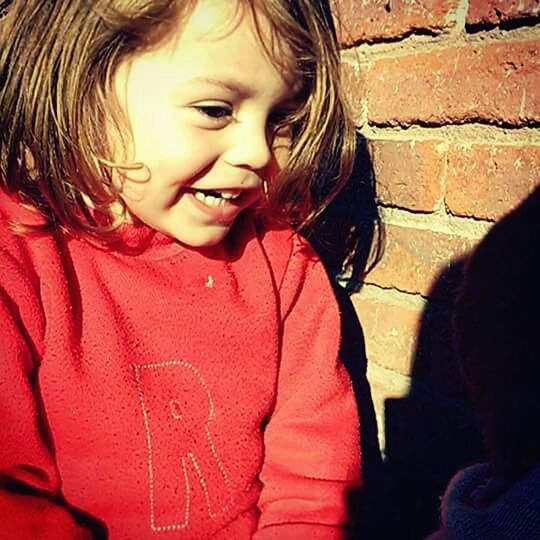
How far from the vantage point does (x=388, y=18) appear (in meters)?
1.04

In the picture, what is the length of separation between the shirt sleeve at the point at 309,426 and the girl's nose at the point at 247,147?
274 mm

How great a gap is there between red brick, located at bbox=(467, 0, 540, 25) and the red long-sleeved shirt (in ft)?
1.65

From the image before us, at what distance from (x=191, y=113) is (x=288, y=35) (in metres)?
0.19

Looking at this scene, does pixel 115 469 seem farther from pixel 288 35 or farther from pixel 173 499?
pixel 288 35

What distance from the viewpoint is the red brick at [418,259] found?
3.46 feet

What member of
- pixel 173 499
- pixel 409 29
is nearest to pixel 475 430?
pixel 173 499

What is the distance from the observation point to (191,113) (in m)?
0.91

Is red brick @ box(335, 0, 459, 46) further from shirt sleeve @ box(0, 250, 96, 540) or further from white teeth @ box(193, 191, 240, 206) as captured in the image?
shirt sleeve @ box(0, 250, 96, 540)

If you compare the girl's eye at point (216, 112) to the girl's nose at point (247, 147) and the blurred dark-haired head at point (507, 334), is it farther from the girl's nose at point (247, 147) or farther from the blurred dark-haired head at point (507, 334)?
the blurred dark-haired head at point (507, 334)

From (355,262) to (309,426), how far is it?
0.33 metres

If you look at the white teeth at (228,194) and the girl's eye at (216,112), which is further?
the white teeth at (228,194)

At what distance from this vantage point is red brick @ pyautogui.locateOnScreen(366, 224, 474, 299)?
1.05m

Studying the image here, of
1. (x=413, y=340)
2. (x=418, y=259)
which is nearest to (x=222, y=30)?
(x=418, y=259)

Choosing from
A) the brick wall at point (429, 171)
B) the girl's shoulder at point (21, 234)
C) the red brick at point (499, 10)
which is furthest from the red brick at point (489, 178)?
the girl's shoulder at point (21, 234)
